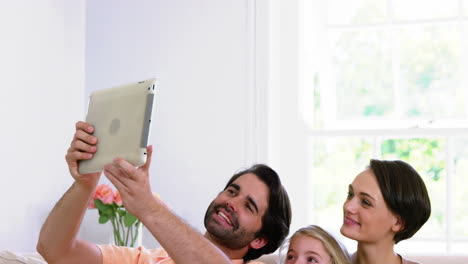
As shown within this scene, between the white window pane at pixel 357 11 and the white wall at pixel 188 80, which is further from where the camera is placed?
the white window pane at pixel 357 11

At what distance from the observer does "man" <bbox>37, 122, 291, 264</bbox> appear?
1.68 m

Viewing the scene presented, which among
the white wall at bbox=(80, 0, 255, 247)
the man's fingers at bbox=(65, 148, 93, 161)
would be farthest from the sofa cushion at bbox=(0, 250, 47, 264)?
the white wall at bbox=(80, 0, 255, 247)

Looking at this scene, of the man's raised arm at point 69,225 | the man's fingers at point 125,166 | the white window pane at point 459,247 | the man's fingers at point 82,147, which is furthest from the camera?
the white window pane at point 459,247

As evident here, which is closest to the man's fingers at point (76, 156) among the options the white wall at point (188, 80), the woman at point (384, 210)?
the woman at point (384, 210)

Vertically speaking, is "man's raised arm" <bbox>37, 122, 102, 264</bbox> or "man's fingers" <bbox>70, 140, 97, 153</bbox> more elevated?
"man's fingers" <bbox>70, 140, 97, 153</bbox>

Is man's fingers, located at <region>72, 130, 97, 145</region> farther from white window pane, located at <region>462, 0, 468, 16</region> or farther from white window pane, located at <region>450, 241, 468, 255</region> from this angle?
white window pane, located at <region>462, 0, 468, 16</region>

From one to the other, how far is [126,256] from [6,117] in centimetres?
111

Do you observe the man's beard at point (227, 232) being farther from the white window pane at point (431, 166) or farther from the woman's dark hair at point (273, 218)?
the white window pane at point (431, 166)

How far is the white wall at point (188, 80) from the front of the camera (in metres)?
3.53

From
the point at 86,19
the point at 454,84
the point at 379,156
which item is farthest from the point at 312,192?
the point at 86,19

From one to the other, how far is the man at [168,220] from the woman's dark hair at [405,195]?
392 mm

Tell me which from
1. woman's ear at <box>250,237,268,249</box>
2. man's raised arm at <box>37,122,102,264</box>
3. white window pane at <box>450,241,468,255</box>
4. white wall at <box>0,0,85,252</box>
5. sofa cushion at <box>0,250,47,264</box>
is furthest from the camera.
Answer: white window pane at <box>450,241,468,255</box>

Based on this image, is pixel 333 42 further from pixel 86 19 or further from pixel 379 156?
pixel 86 19

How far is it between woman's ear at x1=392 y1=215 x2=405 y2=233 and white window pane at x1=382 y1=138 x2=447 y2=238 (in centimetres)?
136
